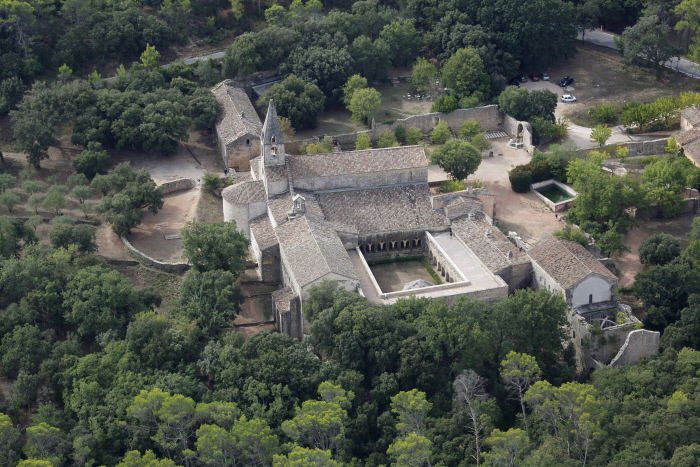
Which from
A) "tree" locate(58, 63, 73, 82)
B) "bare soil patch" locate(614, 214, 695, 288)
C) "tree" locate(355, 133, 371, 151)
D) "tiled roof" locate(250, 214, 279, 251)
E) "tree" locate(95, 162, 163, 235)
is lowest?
"bare soil patch" locate(614, 214, 695, 288)

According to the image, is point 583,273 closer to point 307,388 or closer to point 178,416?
point 307,388

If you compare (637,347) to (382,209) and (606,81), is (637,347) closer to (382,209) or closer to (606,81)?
(382,209)

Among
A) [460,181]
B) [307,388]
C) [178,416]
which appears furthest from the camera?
[460,181]

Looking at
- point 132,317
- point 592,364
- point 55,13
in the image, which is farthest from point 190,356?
point 55,13

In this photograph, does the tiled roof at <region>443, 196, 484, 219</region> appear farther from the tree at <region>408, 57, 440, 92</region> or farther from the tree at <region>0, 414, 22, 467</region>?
the tree at <region>0, 414, 22, 467</region>

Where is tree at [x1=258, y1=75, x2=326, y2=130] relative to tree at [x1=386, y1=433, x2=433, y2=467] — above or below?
above

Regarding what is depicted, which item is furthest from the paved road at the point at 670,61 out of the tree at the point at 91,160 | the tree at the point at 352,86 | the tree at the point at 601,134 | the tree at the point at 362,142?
the tree at the point at 91,160

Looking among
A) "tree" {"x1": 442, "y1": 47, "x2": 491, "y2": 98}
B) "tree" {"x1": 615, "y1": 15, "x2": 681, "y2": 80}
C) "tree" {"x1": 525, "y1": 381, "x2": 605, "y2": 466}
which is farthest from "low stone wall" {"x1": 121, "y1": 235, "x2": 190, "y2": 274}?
"tree" {"x1": 615, "y1": 15, "x2": 681, "y2": 80}
